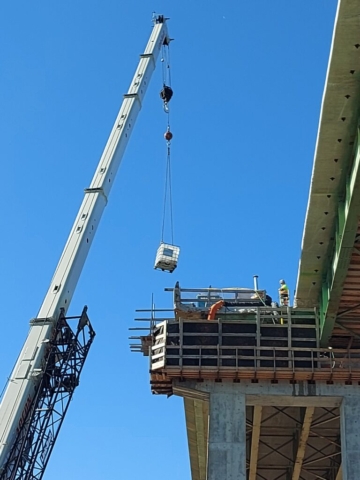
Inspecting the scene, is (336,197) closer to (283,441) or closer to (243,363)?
(243,363)

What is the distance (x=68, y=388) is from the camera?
103ft

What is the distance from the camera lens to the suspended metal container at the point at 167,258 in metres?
37.8

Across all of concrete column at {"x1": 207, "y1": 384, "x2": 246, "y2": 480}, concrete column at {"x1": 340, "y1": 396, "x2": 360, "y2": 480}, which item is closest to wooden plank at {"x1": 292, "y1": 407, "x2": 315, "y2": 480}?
concrete column at {"x1": 340, "y1": 396, "x2": 360, "y2": 480}

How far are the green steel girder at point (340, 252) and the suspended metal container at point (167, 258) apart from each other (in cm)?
955

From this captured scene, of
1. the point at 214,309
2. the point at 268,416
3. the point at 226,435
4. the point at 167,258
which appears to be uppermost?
the point at 167,258

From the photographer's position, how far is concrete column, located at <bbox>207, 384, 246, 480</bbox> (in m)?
28.0

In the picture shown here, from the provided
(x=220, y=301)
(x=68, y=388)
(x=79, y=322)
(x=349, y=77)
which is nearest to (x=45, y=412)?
(x=68, y=388)

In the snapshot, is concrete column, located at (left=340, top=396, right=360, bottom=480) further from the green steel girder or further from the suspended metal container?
the suspended metal container

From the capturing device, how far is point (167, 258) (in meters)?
37.8

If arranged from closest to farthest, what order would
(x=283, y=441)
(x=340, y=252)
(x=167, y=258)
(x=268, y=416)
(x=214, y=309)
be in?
(x=340, y=252) → (x=214, y=309) → (x=268, y=416) → (x=283, y=441) → (x=167, y=258)

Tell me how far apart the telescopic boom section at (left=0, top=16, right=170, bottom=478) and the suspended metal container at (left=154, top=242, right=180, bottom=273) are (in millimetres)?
3378

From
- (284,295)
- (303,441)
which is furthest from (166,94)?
(303,441)

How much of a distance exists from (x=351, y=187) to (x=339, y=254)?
2808 millimetres

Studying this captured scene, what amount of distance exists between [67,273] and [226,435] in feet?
29.6
